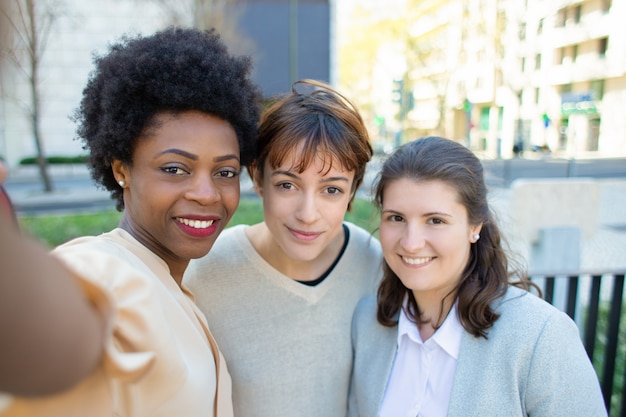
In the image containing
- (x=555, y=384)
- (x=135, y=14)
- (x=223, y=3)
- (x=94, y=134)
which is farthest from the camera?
(x=135, y=14)

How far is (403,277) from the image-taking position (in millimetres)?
1737

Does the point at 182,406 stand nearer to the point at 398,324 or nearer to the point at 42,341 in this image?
the point at 42,341

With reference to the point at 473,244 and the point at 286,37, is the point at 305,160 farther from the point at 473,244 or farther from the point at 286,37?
the point at 286,37

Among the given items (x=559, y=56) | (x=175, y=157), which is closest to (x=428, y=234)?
(x=175, y=157)

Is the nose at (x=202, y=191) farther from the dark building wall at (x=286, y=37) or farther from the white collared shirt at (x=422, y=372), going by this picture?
the dark building wall at (x=286, y=37)

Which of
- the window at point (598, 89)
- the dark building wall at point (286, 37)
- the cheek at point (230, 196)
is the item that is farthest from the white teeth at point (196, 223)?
the window at point (598, 89)

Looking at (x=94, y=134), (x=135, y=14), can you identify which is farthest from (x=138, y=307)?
(x=135, y=14)

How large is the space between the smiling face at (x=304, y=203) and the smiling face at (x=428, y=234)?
26cm

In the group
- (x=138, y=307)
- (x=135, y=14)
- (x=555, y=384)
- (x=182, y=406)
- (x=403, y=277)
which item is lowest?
(x=555, y=384)

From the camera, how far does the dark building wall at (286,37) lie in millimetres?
22562

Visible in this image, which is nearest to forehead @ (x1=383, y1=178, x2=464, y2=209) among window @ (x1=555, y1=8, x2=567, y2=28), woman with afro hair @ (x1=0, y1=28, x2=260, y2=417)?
woman with afro hair @ (x1=0, y1=28, x2=260, y2=417)

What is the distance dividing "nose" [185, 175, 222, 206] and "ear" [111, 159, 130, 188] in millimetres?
255

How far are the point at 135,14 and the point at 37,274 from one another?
2187 cm

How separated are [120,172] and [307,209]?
28.2 inches
